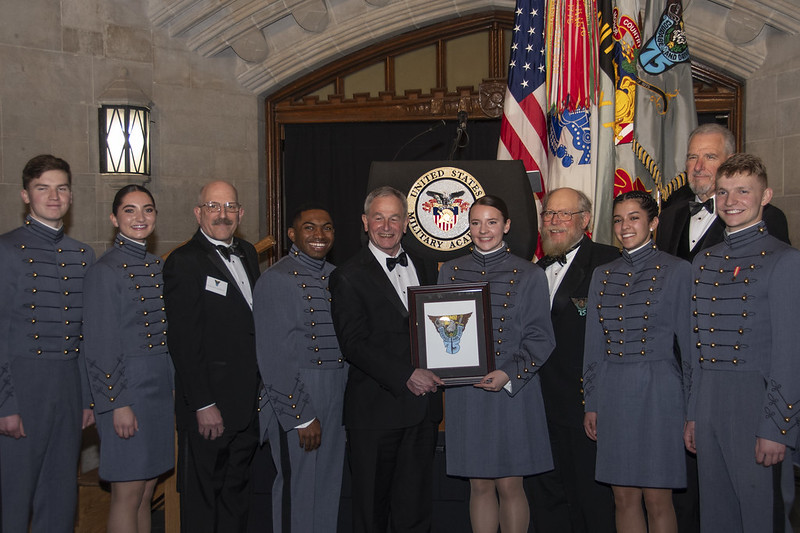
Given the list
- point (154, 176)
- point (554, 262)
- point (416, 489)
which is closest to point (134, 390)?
point (416, 489)

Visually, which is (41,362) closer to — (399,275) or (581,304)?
(399,275)

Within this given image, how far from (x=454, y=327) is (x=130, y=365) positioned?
54.4 inches

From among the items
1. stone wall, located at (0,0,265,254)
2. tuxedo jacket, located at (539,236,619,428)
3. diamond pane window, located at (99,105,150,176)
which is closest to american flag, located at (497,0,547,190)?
tuxedo jacket, located at (539,236,619,428)

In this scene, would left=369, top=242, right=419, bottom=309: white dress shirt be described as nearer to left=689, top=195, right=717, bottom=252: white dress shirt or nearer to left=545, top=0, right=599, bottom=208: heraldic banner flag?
left=689, top=195, right=717, bottom=252: white dress shirt

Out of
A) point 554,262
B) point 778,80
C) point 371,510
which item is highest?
point 778,80

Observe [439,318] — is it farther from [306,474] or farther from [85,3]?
[85,3]

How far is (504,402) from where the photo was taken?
3227mm

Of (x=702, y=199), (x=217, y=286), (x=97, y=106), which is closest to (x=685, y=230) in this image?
(x=702, y=199)

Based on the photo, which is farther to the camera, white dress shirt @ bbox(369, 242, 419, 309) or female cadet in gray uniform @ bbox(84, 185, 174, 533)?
white dress shirt @ bbox(369, 242, 419, 309)

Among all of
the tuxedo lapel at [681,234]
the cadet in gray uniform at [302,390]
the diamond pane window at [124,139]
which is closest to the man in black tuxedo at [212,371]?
the cadet in gray uniform at [302,390]

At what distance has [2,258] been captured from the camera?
3154mm

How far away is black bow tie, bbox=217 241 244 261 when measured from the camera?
3.43 meters

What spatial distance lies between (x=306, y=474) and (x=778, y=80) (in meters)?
4.67

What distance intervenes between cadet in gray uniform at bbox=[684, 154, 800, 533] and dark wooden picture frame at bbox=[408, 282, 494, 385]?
2.65ft
